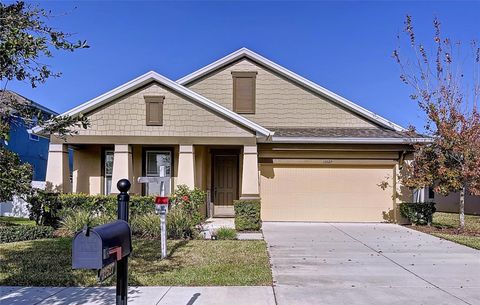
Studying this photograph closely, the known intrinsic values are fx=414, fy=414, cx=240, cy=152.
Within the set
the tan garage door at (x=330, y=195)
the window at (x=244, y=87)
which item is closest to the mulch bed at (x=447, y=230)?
the tan garage door at (x=330, y=195)

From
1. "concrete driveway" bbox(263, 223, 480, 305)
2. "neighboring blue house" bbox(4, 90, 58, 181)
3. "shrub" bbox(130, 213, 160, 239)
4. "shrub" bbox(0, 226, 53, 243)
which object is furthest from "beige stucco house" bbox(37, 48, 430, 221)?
"neighboring blue house" bbox(4, 90, 58, 181)

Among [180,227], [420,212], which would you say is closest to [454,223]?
[420,212]

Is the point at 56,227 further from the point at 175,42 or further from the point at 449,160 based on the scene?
the point at 449,160

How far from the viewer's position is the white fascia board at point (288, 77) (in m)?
16.9

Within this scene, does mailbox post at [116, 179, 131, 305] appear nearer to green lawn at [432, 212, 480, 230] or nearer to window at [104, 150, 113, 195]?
window at [104, 150, 113, 195]

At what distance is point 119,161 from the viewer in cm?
1416

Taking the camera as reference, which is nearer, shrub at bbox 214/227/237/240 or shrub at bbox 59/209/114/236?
shrub at bbox 214/227/237/240

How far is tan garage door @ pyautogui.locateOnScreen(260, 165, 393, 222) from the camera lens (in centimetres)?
1598

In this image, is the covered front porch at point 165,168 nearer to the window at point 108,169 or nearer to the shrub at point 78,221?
the window at point 108,169

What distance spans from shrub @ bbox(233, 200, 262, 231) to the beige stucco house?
855mm

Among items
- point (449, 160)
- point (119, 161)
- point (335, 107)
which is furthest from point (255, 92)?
point (449, 160)

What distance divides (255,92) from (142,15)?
598 cm

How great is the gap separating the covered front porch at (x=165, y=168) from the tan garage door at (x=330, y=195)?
1410 millimetres

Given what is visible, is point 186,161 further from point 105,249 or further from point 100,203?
point 105,249
